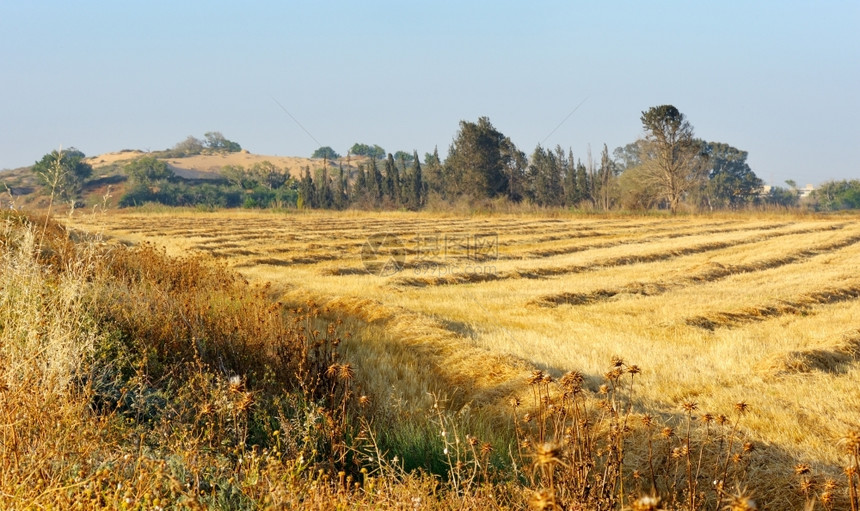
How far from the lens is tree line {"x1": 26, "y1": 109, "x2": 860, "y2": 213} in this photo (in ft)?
176

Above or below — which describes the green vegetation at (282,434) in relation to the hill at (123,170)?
below

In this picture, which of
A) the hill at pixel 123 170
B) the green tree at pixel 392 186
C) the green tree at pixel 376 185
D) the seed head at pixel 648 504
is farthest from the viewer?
the hill at pixel 123 170

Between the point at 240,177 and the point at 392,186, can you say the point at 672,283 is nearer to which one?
the point at 392,186

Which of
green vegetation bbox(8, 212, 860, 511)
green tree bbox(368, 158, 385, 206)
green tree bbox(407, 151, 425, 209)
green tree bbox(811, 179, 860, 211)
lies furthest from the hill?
green vegetation bbox(8, 212, 860, 511)

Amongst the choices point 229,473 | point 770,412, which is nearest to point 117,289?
point 229,473

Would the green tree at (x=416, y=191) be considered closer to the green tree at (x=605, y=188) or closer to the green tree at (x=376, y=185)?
the green tree at (x=376, y=185)

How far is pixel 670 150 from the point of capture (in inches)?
2085

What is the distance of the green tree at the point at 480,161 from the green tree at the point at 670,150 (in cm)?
1337

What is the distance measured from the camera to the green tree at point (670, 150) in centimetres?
5212

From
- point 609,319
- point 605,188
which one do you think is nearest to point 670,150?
point 605,188

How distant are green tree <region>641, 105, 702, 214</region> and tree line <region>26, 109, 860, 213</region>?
8 cm

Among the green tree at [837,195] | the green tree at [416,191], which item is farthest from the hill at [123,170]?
the green tree at [837,195]

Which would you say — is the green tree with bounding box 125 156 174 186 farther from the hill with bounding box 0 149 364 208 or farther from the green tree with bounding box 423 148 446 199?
the green tree with bounding box 423 148 446 199

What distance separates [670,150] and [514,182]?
15.5 m
